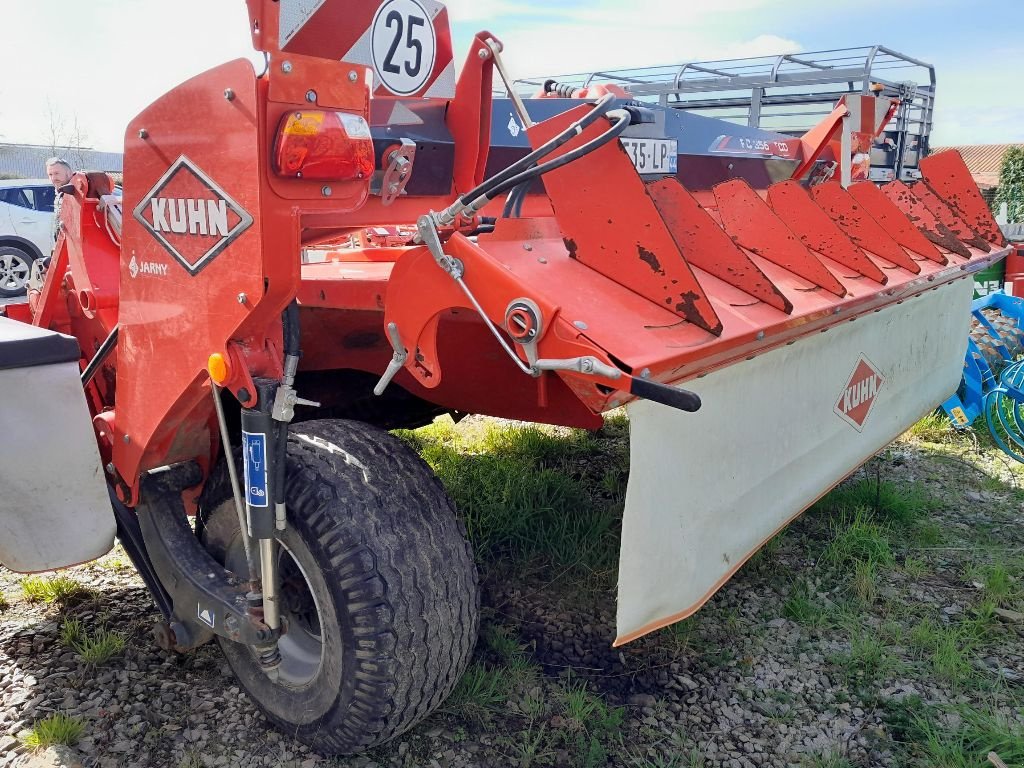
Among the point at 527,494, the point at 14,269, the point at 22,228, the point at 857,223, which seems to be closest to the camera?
the point at 857,223

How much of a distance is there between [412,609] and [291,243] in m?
0.83

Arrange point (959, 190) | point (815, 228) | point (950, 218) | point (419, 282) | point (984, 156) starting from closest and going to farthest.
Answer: point (419, 282), point (815, 228), point (950, 218), point (959, 190), point (984, 156)

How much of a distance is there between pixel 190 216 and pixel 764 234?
5.49ft

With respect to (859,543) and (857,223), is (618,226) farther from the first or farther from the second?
(859,543)

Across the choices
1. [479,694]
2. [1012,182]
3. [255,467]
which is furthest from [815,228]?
[1012,182]

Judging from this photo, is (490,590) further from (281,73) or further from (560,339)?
(281,73)

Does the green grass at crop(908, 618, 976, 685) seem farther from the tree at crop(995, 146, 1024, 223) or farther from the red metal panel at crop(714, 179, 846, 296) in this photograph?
the tree at crop(995, 146, 1024, 223)

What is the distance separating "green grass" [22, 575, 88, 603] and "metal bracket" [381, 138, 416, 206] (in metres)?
1.94

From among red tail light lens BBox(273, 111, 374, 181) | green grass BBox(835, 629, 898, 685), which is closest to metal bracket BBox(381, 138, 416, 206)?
red tail light lens BBox(273, 111, 374, 181)

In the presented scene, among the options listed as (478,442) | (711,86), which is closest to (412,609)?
(478,442)

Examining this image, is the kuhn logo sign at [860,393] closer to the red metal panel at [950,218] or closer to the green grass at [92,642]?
the red metal panel at [950,218]

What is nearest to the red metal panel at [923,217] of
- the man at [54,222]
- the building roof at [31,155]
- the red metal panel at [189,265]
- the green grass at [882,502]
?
the green grass at [882,502]

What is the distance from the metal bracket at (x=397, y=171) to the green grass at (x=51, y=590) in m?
1.94

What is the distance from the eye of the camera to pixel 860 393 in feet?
9.89
